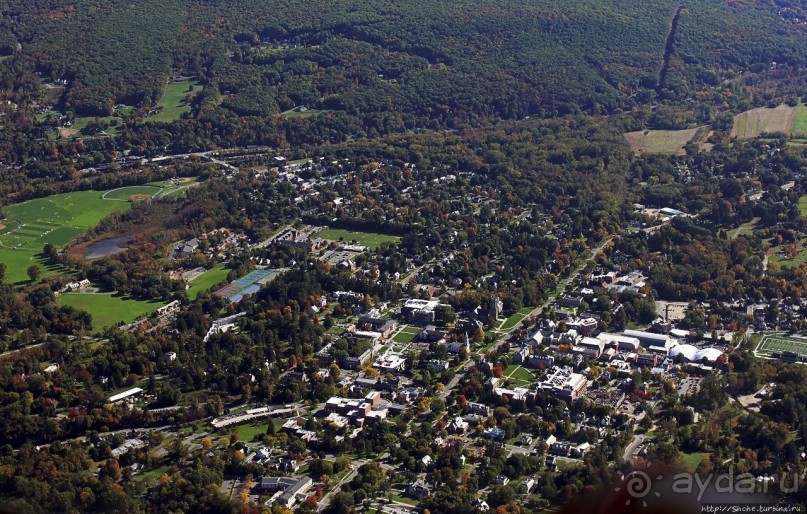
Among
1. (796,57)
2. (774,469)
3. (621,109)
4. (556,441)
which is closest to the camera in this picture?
(774,469)

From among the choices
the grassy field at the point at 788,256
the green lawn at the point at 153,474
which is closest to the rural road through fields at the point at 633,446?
the green lawn at the point at 153,474

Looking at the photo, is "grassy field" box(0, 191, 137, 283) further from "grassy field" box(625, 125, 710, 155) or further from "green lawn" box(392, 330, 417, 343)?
"grassy field" box(625, 125, 710, 155)

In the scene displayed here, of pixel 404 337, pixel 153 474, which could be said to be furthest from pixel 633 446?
pixel 153 474

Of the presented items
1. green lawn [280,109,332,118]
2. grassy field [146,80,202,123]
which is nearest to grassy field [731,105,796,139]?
green lawn [280,109,332,118]

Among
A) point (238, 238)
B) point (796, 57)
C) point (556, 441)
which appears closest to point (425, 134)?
point (238, 238)

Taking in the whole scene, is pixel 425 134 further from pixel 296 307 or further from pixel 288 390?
pixel 288 390

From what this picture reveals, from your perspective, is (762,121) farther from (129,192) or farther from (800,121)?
(129,192)
